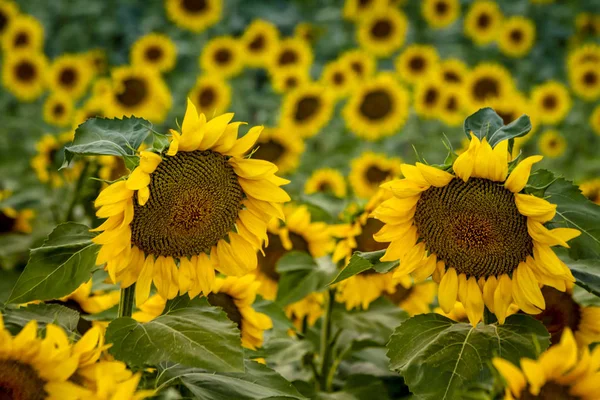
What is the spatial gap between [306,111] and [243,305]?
9.35ft

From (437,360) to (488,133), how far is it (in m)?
0.40

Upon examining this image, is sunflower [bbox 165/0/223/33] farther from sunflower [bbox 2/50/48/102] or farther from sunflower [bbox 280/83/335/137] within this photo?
sunflower [bbox 280/83/335/137]

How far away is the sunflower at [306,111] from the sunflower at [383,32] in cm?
109

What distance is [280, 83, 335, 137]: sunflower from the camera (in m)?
4.18

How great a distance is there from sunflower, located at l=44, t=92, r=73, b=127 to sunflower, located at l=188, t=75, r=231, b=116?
2.31ft

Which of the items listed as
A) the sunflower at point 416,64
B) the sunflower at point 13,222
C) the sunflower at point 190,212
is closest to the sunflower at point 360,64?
the sunflower at point 416,64

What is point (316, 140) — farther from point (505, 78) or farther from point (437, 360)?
point (437, 360)

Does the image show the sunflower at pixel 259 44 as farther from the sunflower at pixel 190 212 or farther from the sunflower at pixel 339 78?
the sunflower at pixel 190 212

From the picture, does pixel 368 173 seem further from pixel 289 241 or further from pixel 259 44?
pixel 259 44

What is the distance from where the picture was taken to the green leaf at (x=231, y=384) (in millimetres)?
1089

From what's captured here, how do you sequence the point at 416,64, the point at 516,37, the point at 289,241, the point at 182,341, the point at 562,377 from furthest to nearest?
the point at 516,37
the point at 416,64
the point at 289,241
the point at 182,341
the point at 562,377

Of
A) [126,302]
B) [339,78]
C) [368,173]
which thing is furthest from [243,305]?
[339,78]

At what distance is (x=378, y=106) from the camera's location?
4.24 metres

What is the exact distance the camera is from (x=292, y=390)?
1153 millimetres
